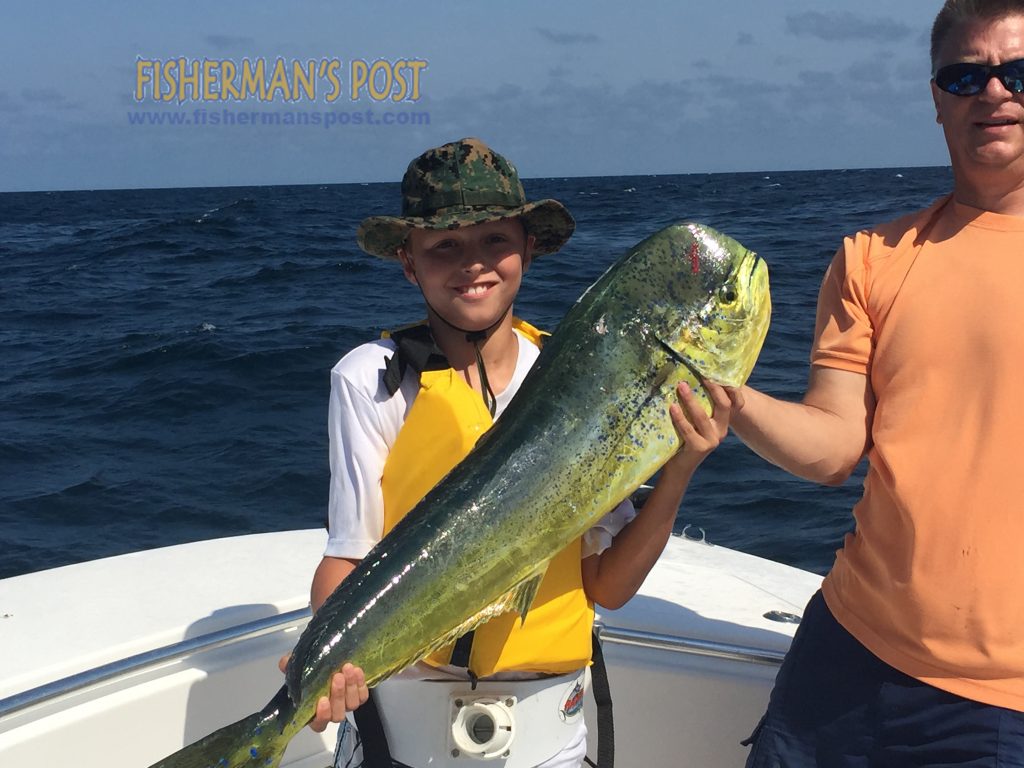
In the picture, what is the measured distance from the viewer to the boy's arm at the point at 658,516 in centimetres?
196

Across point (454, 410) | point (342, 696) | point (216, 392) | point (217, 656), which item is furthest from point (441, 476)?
point (216, 392)

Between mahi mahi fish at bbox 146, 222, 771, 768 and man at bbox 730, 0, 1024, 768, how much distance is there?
9.6 inches

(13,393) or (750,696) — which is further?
(13,393)

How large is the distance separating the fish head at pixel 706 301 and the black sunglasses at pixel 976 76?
23.5 inches

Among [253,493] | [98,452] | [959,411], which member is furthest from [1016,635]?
[98,452]

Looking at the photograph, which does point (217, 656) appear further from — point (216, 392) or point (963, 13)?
point (216, 392)

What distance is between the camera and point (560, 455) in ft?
6.40

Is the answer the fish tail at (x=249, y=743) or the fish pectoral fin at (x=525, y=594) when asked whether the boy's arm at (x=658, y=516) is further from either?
the fish tail at (x=249, y=743)

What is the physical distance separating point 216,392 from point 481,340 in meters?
10.9

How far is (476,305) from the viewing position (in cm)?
231

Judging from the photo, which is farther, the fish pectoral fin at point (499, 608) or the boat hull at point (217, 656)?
the boat hull at point (217, 656)

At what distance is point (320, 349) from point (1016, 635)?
13122 mm

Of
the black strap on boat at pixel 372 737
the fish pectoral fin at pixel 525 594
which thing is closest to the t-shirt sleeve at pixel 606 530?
the fish pectoral fin at pixel 525 594

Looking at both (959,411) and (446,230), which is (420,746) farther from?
(959,411)
